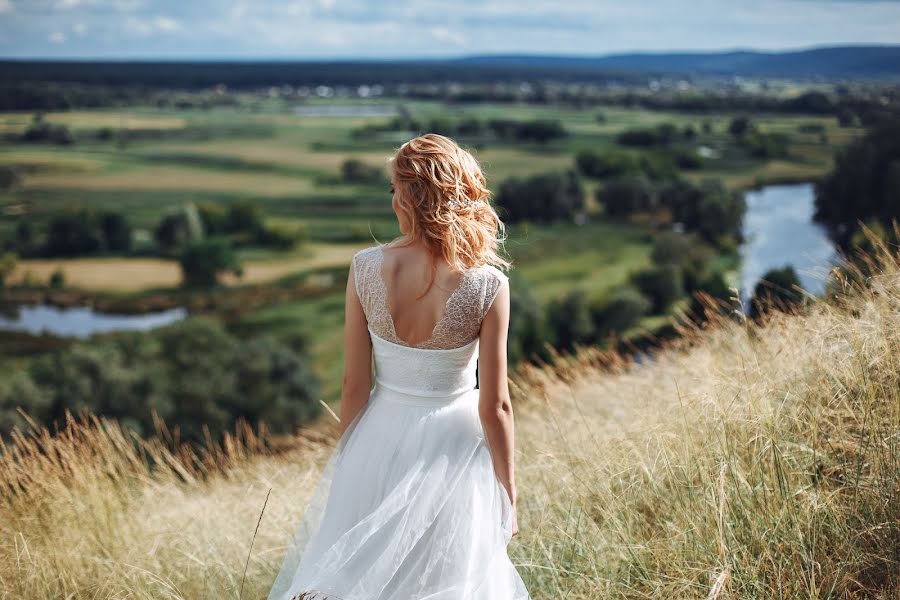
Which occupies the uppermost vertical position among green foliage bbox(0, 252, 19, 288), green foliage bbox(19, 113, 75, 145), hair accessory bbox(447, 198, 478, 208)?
green foliage bbox(19, 113, 75, 145)

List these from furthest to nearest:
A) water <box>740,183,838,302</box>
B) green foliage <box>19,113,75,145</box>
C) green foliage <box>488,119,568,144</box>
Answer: green foliage <box>488,119,568,144</box>
green foliage <box>19,113,75,145</box>
water <box>740,183,838,302</box>

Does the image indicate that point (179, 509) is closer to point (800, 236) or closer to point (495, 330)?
point (495, 330)

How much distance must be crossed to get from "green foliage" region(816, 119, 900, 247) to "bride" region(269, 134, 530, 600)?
3274 centimetres

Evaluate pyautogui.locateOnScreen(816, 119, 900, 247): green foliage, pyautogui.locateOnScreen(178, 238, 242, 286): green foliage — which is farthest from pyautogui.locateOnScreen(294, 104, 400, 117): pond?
pyautogui.locateOnScreen(816, 119, 900, 247): green foliage

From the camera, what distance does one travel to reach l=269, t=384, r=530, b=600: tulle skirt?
2.22 m

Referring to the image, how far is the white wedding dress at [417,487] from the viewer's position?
223 centimetres

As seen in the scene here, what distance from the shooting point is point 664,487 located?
2891 millimetres

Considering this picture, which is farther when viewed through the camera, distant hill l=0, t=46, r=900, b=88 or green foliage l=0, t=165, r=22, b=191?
green foliage l=0, t=165, r=22, b=191

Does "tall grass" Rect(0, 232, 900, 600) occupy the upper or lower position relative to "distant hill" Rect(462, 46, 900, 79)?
lower

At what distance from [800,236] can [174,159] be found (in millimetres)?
61886

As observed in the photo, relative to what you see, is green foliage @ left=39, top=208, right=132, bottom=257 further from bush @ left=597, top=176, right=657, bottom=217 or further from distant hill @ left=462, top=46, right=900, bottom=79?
distant hill @ left=462, top=46, right=900, bottom=79

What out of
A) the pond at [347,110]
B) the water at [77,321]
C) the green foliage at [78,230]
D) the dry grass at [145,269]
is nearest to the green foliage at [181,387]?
the water at [77,321]

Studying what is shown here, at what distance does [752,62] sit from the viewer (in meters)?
63.5

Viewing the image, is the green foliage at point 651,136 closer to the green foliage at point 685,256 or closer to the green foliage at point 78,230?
the green foliage at point 685,256
